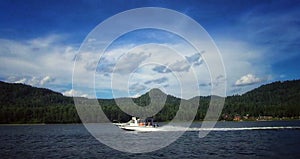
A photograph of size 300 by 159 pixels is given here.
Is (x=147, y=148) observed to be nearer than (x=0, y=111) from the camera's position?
Yes

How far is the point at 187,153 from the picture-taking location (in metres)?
46.5

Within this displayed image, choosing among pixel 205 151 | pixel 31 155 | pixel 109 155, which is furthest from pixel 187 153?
pixel 31 155

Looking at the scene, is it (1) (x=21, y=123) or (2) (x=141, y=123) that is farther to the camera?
(1) (x=21, y=123)

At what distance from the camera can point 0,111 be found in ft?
633

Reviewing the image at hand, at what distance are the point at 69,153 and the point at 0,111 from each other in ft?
531

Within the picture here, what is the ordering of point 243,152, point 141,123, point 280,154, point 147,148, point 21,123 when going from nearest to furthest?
point 280,154 < point 243,152 < point 147,148 < point 141,123 < point 21,123

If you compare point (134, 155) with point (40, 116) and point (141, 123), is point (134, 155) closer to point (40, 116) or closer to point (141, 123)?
point (141, 123)

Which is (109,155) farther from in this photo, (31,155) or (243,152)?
(243,152)

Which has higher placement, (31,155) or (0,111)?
(0,111)

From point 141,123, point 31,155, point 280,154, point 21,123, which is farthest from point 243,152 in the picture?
point 21,123

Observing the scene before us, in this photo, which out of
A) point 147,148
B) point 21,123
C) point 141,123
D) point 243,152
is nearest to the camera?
point 243,152

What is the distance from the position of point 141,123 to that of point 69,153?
5156cm

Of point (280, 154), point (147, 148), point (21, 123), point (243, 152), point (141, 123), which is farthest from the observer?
point (21, 123)

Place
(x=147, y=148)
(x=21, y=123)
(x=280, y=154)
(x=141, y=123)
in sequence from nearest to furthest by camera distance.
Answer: (x=280, y=154)
(x=147, y=148)
(x=141, y=123)
(x=21, y=123)
